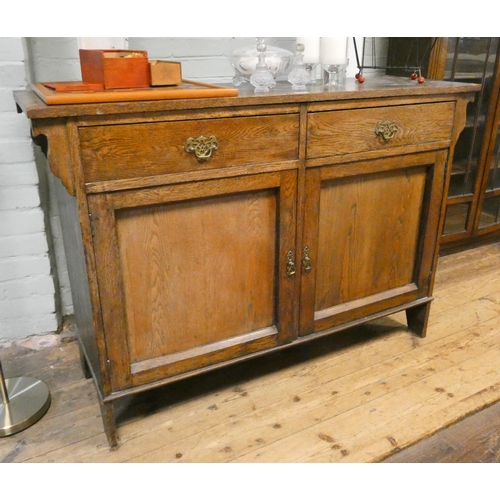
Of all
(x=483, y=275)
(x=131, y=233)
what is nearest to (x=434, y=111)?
(x=131, y=233)

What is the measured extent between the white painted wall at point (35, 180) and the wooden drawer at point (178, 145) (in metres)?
0.47

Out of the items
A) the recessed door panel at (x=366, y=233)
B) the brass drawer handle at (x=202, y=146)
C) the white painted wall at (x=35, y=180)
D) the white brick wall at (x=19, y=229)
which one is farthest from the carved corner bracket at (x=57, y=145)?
the recessed door panel at (x=366, y=233)

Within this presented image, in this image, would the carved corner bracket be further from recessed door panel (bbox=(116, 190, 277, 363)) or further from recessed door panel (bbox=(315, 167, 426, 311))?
recessed door panel (bbox=(315, 167, 426, 311))

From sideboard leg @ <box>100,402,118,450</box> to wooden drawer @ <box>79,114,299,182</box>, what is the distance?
0.64m

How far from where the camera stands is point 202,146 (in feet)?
4.23

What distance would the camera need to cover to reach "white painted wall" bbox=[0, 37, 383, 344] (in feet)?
5.49

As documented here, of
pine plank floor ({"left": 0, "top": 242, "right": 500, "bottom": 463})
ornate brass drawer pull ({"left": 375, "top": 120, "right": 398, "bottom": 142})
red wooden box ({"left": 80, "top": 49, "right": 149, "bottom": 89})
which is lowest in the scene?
pine plank floor ({"left": 0, "top": 242, "right": 500, "bottom": 463})

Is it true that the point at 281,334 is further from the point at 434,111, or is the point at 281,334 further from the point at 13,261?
the point at 13,261

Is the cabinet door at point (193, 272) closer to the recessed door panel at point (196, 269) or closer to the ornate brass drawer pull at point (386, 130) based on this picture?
the recessed door panel at point (196, 269)

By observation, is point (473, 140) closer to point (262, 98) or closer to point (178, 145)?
point (262, 98)

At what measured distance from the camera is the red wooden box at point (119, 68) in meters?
1.25

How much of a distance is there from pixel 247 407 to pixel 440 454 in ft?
1.90

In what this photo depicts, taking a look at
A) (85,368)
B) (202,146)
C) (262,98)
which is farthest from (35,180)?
(262,98)

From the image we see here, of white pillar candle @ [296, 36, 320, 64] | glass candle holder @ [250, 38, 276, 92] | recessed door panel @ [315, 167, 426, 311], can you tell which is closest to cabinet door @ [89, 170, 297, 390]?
recessed door panel @ [315, 167, 426, 311]
